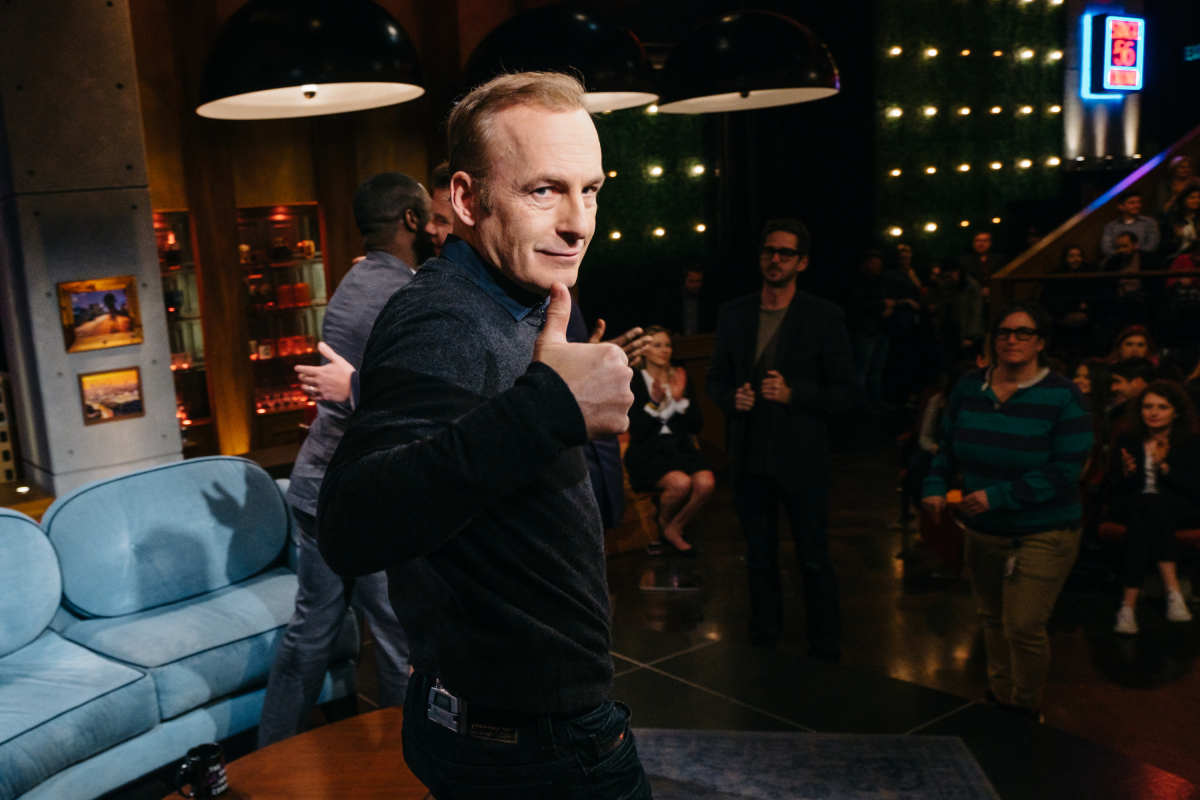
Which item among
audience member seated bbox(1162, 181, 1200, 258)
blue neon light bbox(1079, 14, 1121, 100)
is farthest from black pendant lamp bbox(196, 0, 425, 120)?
blue neon light bbox(1079, 14, 1121, 100)

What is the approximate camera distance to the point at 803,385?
3666 mm

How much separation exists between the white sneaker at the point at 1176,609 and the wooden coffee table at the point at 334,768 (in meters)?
3.53

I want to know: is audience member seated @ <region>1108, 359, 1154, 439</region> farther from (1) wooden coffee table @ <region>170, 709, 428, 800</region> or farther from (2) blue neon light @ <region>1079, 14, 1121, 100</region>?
(2) blue neon light @ <region>1079, 14, 1121, 100</region>

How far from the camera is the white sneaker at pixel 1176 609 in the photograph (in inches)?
174

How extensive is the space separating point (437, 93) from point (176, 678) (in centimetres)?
590

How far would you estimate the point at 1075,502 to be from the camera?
3201mm

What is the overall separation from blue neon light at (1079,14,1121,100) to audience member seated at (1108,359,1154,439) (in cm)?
806

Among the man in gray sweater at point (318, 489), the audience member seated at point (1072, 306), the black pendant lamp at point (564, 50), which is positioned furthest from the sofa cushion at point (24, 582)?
the audience member seated at point (1072, 306)

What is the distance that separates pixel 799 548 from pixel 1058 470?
988 millimetres

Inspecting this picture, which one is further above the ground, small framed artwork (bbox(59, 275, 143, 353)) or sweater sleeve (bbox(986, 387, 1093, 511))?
small framed artwork (bbox(59, 275, 143, 353))

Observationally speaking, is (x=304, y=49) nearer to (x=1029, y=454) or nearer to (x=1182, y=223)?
(x=1029, y=454)

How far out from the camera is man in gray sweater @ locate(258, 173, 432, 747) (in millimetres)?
2631

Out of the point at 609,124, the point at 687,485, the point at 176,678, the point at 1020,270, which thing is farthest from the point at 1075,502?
the point at 609,124

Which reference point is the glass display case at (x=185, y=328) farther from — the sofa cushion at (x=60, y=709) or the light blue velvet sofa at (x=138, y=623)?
the sofa cushion at (x=60, y=709)
